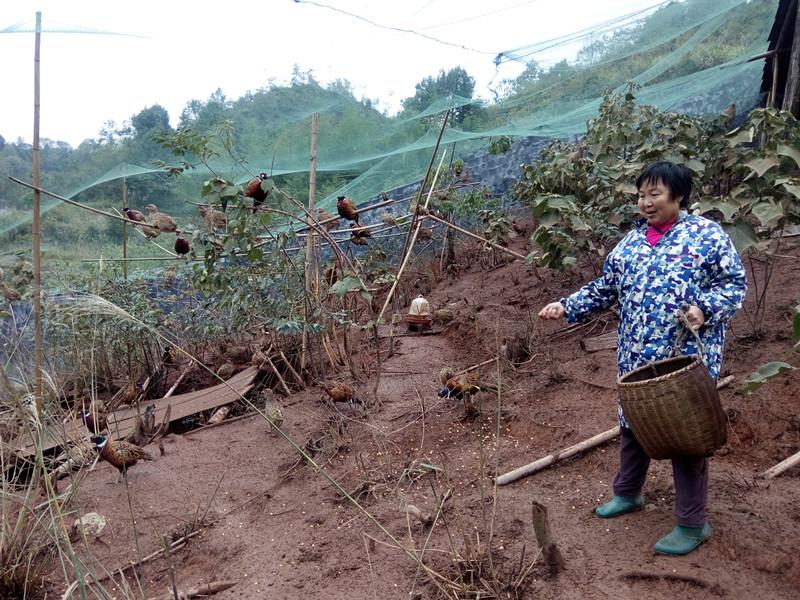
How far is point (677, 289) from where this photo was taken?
1.87m

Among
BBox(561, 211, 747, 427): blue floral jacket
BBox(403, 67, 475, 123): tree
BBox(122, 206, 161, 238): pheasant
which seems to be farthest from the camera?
BBox(403, 67, 475, 123): tree

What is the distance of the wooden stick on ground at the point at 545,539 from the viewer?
1.78 metres

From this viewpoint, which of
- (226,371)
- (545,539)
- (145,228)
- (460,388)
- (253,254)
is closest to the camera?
(545,539)

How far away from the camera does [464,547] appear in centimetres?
204

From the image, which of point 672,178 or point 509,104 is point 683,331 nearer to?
point 672,178

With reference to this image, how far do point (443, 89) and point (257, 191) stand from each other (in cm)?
373

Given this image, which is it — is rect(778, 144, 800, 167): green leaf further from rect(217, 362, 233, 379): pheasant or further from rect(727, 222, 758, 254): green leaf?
rect(217, 362, 233, 379): pheasant

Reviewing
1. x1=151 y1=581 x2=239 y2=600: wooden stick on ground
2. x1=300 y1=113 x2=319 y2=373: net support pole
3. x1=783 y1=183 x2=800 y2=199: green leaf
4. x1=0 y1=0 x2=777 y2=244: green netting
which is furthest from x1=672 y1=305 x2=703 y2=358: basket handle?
x1=0 y1=0 x2=777 y2=244: green netting

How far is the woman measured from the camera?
1854 millimetres

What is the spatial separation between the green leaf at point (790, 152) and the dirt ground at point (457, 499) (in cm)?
92

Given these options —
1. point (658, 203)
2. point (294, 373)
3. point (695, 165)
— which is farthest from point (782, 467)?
point (294, 373)

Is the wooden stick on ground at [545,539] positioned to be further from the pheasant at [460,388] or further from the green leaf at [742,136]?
the green leaf at [742,136]

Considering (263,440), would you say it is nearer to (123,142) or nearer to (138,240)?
(123,142)

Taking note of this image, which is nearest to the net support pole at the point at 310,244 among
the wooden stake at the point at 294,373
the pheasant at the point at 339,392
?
the wooden stake at the point at 294,373
